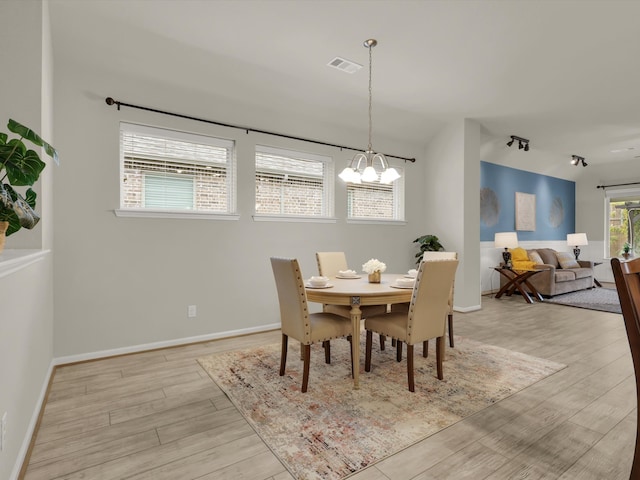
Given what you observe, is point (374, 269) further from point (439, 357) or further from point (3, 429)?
point (3, 429)

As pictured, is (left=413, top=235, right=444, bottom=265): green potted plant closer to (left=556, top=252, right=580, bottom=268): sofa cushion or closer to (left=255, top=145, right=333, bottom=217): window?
(left=255, top=145, right=333, bottom=217): window

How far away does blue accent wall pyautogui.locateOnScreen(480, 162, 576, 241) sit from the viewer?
22.7 ft

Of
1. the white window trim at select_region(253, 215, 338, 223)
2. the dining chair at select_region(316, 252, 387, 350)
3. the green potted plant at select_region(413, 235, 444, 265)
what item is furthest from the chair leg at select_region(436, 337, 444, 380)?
the green potted plant at select_region(413, 235, 444, 265)

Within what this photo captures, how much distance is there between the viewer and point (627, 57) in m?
3.51

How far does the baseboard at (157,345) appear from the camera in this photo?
10.2 ft

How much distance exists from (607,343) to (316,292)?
3.31 m

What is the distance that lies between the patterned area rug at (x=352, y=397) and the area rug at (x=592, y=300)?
3.25 meters

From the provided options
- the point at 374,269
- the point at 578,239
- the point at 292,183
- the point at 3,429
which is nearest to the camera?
the point at 3,429

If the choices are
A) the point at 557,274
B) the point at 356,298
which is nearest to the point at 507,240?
the point at 557,274

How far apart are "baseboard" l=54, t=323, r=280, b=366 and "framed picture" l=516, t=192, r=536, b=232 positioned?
237 inches

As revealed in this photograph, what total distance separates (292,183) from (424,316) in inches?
101

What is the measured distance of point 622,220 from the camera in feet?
28.6

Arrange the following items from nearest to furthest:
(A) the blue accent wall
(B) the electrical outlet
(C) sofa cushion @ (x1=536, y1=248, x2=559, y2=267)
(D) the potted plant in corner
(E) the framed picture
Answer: (B) the electrical outlet, (D) the potted plant in corner, (A) the blue accent wall, (C) sofa cushion @ (x1=536, y1=248, x2=559, y2=267), (E) the framed picture

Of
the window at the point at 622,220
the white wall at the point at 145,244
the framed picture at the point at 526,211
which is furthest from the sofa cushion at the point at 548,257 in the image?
the white wall at the point at 145,244
